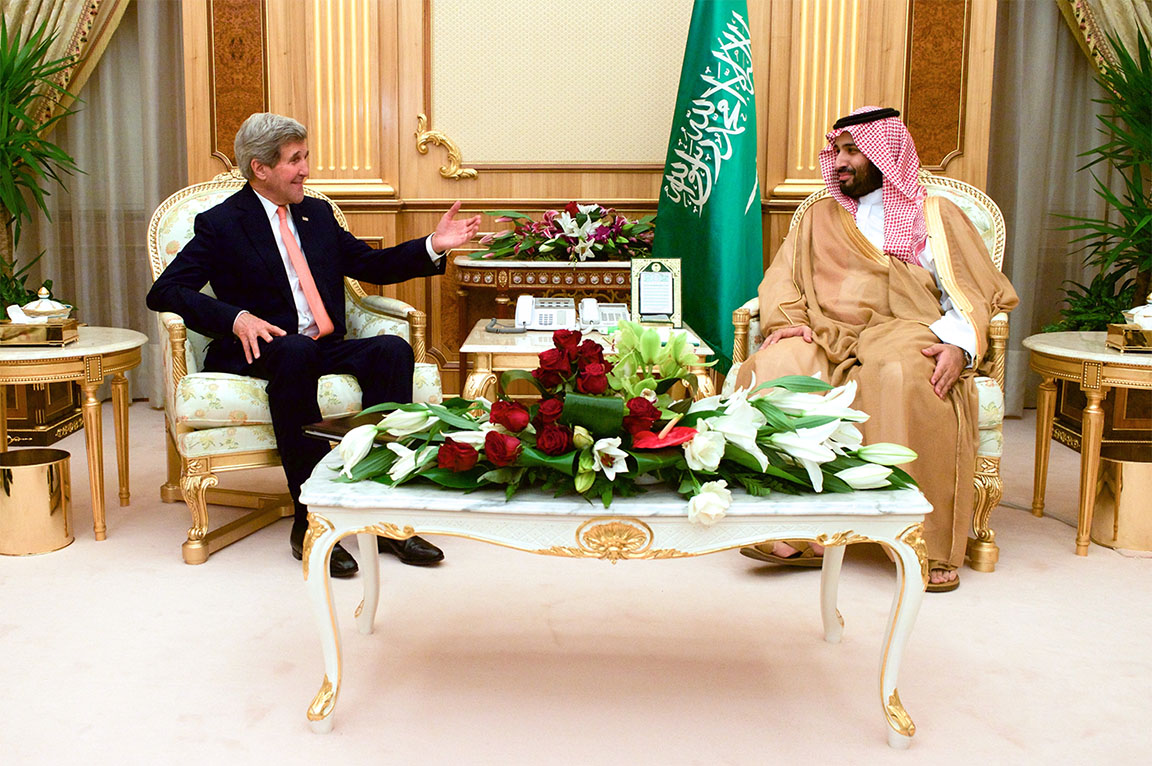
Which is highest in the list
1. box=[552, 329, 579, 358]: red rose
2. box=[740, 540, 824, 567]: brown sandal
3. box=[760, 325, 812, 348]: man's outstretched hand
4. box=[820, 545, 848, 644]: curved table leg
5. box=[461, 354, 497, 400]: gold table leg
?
box=[552, 329, 579, 358]: red rose

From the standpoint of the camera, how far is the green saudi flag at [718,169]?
4.59m

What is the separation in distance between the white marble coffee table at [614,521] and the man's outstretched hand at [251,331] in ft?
4.24

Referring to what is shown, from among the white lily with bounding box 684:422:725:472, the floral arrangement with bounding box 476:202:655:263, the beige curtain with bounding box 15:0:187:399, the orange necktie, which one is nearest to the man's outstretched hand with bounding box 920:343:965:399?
the white lily with bounding box 684:422:725:472

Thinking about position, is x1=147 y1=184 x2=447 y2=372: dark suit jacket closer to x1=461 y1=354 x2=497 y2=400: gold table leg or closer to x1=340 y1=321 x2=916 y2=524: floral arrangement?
x1=461 y1=354 x2=497 y2=400: gold table leg

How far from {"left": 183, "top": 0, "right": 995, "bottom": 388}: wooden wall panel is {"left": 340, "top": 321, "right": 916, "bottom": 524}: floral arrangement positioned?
3.00 meters

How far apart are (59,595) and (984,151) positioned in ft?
14.0

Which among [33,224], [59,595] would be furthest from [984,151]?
[33,224]

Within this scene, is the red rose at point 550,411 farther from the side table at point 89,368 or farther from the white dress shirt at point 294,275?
the side table at point 89,368

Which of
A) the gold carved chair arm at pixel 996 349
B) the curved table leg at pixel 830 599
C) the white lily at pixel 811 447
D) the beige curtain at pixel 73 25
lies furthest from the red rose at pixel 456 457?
the beige curtain at pixel 73 25

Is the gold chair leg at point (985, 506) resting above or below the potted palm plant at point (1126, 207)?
below

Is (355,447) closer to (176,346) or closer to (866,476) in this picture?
(866,476)

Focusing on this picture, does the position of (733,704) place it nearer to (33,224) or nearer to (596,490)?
(596,490)

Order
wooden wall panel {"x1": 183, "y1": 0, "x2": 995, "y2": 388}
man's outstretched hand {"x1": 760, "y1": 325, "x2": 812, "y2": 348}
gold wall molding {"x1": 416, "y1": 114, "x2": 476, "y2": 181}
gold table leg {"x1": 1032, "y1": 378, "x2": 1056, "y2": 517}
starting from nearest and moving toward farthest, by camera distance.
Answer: man's outstretched hand {"x1": 760, "y1": 325, "x2": 812, "y2": 348} → gold table leg {"x1": 1032, "y1": 378, "x2": 1056, "y2": 517} → wooden wall panel {"x1": 183, "y1": 0, "x2": 995, "y2": 388} → gold wall molding {"x1": 416, "y1": 114, "x2": 476, "y2": 181}

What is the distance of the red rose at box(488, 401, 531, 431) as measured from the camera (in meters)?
2.17
